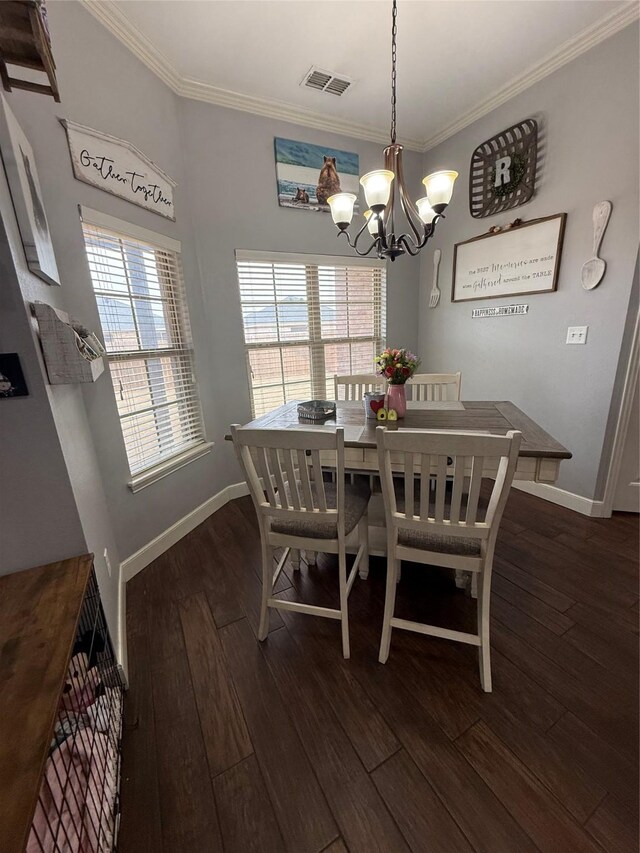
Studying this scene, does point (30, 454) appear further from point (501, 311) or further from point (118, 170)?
point (501, 311)

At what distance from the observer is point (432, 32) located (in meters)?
1.94

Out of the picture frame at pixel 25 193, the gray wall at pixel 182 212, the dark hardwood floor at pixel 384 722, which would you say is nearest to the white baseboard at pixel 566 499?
the dark hardwood floor at pixel 384 722

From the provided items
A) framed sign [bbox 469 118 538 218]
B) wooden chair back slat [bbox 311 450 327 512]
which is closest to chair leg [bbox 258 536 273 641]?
wooden chair back slat [bbox 311 450 327 512]

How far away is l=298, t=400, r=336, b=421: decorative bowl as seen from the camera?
200cm

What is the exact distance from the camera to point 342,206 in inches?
68.7

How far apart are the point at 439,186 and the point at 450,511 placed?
1.41 m

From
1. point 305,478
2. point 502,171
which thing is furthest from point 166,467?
point 502,171

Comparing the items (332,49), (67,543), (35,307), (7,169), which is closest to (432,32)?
(332,49)

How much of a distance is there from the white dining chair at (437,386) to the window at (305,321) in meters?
0.92

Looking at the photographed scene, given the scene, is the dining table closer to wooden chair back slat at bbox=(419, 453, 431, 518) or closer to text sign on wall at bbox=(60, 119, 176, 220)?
wooden chair back slat at bbox=(419, 453, 431, 518)

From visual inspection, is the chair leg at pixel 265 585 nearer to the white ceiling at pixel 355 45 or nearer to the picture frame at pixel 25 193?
the picture frame at pixel 25 193

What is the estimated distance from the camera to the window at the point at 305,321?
278 cm

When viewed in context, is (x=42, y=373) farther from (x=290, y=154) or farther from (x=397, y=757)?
(x=290, y=154)

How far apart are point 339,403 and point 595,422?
1.80 meters
